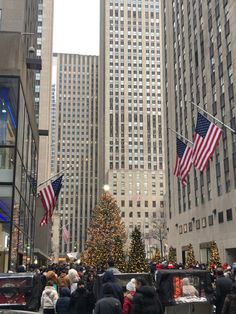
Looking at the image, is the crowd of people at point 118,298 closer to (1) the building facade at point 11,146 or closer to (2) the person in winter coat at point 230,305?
(2) the person in winter coat at point 230,305

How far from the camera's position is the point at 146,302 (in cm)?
834

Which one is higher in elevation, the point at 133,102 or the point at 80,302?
the point at 133,102

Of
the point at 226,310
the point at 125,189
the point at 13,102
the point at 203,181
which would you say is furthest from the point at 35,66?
the point at 125,189

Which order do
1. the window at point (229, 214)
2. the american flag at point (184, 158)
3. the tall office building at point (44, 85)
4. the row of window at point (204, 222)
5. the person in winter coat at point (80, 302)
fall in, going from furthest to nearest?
the tall office building at point (44, 85) → the row of window at point (204, 222) → the window at point (229, 214) → the american flag at point (184, 158) → the person in winter coat at point (80, 302)

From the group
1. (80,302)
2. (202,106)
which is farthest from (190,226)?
(80,302)

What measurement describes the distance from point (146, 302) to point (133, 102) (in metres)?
167

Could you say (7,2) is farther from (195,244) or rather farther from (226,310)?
(195,244)

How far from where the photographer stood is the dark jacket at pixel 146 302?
27.2 feet

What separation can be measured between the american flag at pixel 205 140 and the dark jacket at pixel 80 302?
39.5ft

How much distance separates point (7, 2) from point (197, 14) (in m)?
36.2

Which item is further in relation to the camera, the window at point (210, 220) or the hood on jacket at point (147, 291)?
the window at point (210, 220)

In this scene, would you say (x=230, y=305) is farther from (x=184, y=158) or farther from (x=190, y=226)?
(x=190, y=226)

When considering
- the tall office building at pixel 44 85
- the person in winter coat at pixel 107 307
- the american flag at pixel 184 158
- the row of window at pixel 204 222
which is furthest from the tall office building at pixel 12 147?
the tall office building at pixel 44 85

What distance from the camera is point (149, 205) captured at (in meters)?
161
